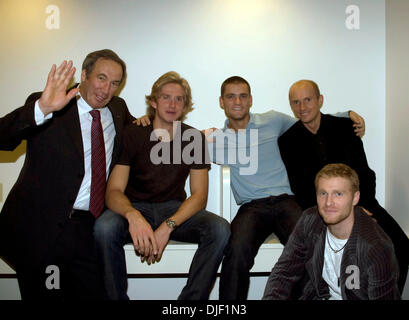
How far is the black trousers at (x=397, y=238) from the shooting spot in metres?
2.18

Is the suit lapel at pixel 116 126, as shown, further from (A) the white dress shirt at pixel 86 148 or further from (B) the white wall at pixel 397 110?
(B) the white wall at pixel 397 110

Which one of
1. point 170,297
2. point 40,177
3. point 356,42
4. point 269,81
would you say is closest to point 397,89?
point 356,42

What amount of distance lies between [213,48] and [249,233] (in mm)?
1545

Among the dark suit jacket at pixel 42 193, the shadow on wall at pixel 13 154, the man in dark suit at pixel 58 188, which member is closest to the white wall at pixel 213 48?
the shadow on wall at pixel 13 154

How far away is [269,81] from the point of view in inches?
121

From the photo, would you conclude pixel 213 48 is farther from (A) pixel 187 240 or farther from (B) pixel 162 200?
(A) pixel 187 240

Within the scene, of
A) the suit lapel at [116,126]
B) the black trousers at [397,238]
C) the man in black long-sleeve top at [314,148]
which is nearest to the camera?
the black trousers at [397,238]

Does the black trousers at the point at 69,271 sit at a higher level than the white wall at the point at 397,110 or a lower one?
lower

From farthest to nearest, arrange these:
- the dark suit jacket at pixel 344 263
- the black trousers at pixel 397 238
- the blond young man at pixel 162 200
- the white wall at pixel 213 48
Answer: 1. the white wall at pixel 213 48
2. the black trousers at pixel 397 238
3. the blond young man at pixel 162 200
4. the dark suit jacket at pixel 344 263

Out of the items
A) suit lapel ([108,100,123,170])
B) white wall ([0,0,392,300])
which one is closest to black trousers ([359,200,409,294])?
white wall ([0,0,392,300])

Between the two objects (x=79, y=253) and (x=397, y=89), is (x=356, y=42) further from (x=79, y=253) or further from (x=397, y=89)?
(x=79, y=253)

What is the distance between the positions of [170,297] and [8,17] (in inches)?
96.1

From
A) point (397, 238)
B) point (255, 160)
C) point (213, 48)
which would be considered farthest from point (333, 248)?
point (213, 48)

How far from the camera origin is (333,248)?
6.11 ft
